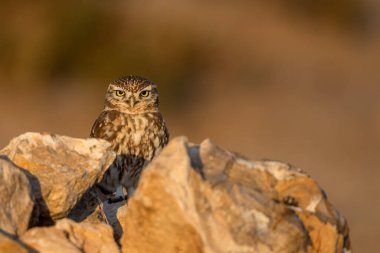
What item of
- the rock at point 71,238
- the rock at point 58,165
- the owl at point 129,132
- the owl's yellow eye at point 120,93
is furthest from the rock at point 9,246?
the owl's yellow eye at point 120,93

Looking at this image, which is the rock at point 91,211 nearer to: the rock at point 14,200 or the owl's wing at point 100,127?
the rock at point 14,200

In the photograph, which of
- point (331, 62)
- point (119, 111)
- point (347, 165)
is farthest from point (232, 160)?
point (331, 62)

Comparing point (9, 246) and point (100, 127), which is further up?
point (9, 246)

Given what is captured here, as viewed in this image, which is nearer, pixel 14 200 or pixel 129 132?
pixel 14 200

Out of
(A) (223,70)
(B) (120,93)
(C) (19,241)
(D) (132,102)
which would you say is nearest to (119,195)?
(D) (132,102)

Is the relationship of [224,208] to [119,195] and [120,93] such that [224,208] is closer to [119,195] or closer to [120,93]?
[119,195]

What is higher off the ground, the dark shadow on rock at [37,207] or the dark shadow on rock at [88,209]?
the dark shadow on rock at [37,207]

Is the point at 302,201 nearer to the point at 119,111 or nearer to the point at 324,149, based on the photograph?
the point at 119,111
